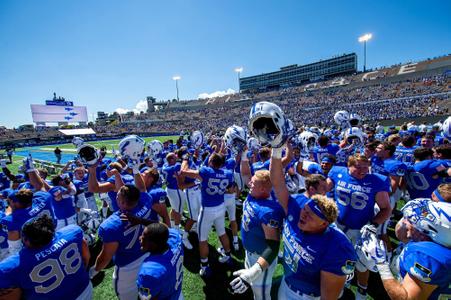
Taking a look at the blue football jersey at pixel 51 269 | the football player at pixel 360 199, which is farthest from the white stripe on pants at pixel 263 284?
the blue football jersey at pixel 51 269

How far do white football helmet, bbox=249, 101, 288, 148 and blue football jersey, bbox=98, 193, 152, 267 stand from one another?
1.98 meters

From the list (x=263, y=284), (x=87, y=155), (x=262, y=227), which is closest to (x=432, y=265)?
(x=262, y=227)

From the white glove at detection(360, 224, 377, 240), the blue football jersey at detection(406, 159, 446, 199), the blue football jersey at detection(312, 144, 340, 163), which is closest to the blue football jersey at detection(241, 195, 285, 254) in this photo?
the white glove at detection(360, 224, 377, 240)

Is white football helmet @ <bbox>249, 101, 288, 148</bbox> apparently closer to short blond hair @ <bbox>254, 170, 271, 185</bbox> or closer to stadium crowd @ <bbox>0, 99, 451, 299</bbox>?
stadium crowd @ <bbox>0, 99, 451, 299</bbox>

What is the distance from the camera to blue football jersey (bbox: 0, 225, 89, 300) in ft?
A: 7.33

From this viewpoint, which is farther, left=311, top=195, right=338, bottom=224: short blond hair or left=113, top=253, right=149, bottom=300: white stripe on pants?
left=113, top=253, right=149, bottom=300: white stripe on pants

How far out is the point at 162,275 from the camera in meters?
2.12

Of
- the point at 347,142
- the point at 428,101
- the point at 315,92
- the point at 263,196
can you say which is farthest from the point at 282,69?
the point at 263,196

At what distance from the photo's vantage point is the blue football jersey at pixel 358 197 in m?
3.68

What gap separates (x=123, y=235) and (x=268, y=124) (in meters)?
2.22

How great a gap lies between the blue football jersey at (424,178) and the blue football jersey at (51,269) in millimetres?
5756

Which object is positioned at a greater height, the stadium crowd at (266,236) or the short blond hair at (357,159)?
the short blond hair at (357,159)

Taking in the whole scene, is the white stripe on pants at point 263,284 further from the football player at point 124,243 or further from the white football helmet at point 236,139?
the white football helmet at point 236,139

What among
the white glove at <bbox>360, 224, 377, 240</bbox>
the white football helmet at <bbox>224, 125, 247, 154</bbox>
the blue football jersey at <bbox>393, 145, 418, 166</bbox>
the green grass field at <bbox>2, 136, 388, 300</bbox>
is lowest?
→ the green grass field at <bbox>2, 136, 388, 300</bbox>
